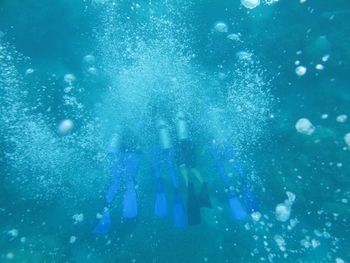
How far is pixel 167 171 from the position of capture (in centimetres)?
573

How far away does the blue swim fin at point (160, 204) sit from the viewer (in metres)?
5.27

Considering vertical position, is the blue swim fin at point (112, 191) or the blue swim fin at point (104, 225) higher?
the blue swim fin at point (112, 191)

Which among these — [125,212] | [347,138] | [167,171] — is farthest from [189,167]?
[347,138]

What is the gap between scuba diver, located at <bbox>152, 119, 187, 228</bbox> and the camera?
5277 mm

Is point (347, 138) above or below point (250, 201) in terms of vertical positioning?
above

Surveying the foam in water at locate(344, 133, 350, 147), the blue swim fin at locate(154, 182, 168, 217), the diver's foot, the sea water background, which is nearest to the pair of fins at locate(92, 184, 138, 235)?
the sea water background

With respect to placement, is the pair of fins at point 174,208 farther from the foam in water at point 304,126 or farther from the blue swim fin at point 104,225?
the foam in water at point 304,126

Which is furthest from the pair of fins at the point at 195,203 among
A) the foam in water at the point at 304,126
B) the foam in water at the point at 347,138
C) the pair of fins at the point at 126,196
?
the foam in water at the point at 347,138

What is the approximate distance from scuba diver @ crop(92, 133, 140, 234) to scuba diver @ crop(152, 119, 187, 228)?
476 mm

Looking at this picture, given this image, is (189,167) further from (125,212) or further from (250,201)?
(125,212)

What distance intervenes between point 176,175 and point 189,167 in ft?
1.22

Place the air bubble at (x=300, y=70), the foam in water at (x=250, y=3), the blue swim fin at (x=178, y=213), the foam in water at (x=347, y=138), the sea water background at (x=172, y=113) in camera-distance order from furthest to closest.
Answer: the foam in water at (x=250, y=3), the air bubble at (x=300, y=70), the blue swim fin at (x=178, y=213), the sea water background at (x=172, y=113), the foam in water at (x=347, y=138)

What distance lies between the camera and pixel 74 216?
5.16 metres

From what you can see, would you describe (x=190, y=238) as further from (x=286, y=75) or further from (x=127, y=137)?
(x=286, y=75)
